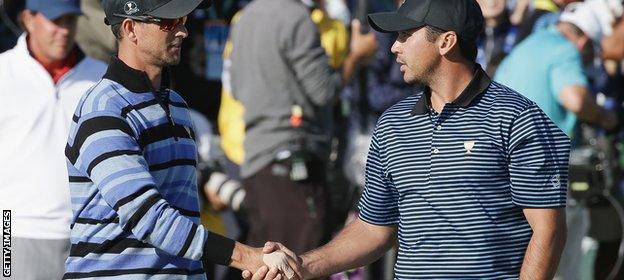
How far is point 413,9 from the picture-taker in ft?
17.9

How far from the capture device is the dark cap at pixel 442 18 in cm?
538

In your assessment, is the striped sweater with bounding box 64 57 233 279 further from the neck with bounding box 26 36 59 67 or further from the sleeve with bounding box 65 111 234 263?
the neck with bounding box 26 36 59 67

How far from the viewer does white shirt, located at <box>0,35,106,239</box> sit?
22.6ft

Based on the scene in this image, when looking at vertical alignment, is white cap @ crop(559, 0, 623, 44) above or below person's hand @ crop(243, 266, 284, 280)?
below

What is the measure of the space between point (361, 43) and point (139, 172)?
20.4 feet

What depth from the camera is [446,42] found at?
17.7ft

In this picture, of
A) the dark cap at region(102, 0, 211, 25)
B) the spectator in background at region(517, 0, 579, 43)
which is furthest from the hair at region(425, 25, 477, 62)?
the spectator in background at region(517, 0, 579, 43)

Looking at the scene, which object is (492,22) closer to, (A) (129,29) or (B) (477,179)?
(B) (477,179)

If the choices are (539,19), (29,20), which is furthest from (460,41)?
(539,19)

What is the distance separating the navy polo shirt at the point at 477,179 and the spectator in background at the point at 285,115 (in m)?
3.67

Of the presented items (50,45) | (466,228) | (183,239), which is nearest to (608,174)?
(50,45)

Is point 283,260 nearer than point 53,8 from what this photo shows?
Yes

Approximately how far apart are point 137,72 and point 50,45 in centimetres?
219

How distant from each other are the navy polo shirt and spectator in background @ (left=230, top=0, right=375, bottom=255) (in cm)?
367
